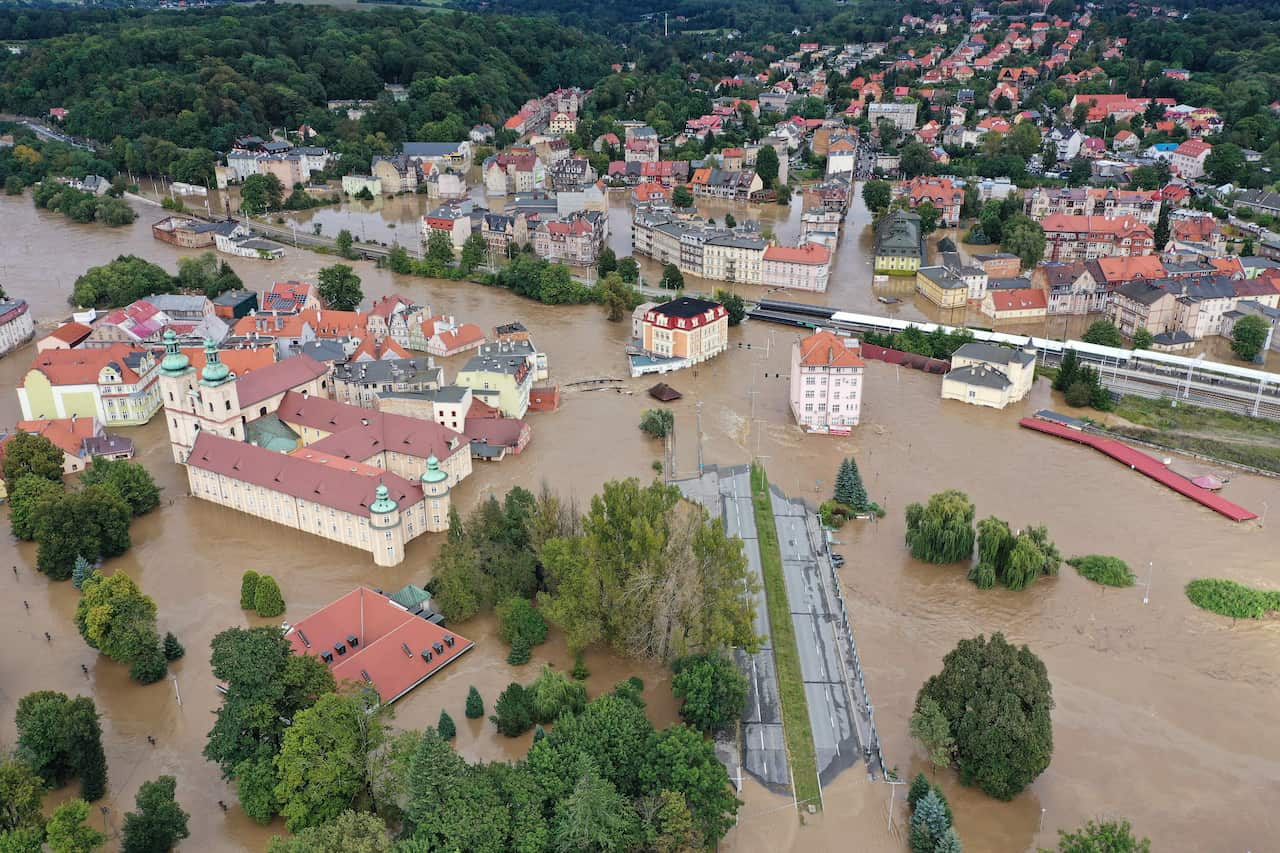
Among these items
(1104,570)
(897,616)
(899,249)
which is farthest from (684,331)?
(1104,570)

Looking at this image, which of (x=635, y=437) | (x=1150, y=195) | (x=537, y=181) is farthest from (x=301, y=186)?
(x=1150, y=195)

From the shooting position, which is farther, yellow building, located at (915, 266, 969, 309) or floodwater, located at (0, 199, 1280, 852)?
yellow building, located at (915, 266, 969, 309)

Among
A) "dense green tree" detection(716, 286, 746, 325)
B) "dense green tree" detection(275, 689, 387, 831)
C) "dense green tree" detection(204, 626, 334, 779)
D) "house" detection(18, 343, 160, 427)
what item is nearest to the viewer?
"dense green tree" detection(275, 689, 387, 831)

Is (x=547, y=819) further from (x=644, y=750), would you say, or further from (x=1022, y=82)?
(x=1022, y=82)

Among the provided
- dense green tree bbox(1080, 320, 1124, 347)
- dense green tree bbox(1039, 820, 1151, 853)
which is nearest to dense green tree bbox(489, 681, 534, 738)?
dense green tree bbox(1039, 820, 1151, 853)

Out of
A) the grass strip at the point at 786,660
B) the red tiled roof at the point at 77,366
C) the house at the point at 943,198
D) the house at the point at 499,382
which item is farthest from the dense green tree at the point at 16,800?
the house at the point at 943,198

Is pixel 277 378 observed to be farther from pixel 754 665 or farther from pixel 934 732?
pixel 934 732

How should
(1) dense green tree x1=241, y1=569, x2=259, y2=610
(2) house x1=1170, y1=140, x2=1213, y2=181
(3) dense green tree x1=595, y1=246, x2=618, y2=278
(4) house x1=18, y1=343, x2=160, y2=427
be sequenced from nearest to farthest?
(1) dense green tree x1=241, y1=569, x2=259, y2=610 < (4) house x1=18, y1=343, x2=160, y2=427 < (3) dense green tree x1=595, y1=246, x2=618, y2=278 < (2) house x1=1170, y1=140, x2=1213, y2=181

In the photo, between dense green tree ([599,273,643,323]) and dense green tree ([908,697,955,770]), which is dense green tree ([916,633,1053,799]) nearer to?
dense green tree ([908,697,955,770])
